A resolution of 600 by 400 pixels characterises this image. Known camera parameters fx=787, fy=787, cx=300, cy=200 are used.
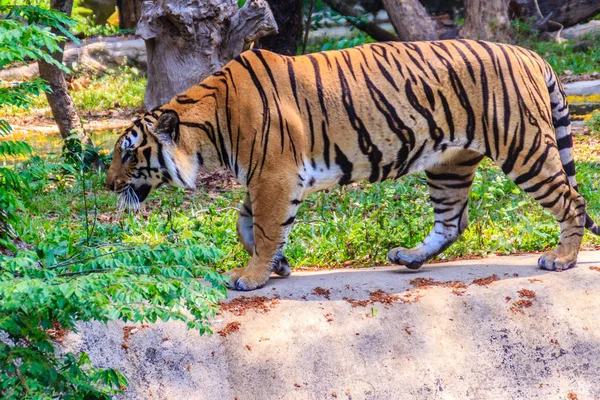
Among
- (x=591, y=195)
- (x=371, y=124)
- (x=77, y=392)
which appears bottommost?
(x=591, y=195)

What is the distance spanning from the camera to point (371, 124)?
4.89 meters

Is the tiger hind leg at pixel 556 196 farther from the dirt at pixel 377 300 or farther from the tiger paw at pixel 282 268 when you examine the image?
the tiger paw at pixel 282 268

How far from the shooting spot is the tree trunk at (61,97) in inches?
294

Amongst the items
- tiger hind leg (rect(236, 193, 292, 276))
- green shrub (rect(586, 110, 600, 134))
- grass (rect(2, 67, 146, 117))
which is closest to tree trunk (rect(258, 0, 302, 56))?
green shrub (rect(586, 110, 600, 134))

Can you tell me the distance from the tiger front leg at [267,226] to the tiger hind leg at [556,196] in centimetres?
142

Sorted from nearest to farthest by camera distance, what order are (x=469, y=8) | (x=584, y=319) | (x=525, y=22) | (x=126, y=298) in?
(x=126, y=298) → (x=584, y=319) → (x=469, y=8) → (x=525, y=22)

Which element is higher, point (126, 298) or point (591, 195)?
point (126, 298)

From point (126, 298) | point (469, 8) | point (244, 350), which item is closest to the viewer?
point (126, 298)

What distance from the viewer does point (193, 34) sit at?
7375 millimetres

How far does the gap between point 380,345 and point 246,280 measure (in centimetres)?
92

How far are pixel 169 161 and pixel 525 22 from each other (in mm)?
13668

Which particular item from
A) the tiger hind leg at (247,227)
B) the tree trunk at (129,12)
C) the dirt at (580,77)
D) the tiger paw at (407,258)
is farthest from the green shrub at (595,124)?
the tree trunk at (129,12)

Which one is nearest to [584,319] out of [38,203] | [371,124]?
[371,124]

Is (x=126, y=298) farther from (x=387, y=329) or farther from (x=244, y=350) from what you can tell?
(x=387, y=329)
